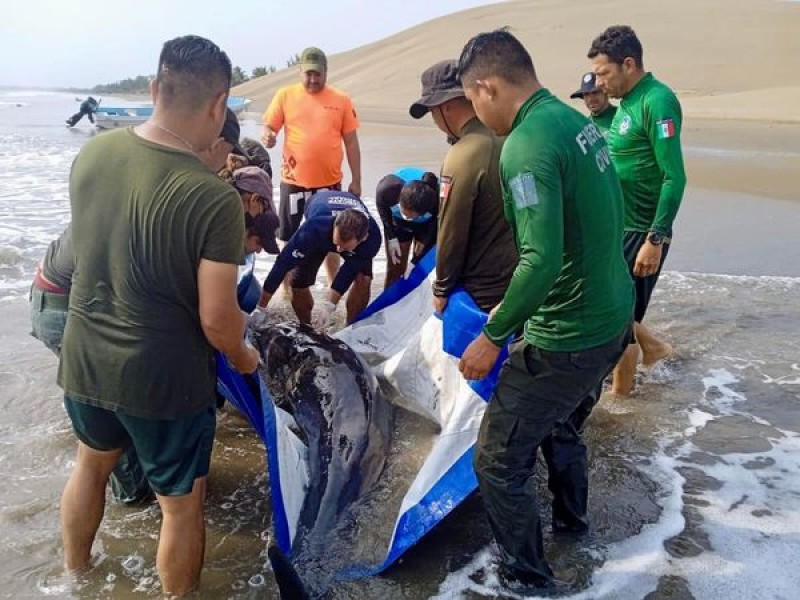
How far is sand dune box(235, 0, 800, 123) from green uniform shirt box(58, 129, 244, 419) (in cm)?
2127

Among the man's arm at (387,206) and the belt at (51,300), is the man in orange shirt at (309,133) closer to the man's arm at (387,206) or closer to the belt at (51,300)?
the man's arm at (387,206)

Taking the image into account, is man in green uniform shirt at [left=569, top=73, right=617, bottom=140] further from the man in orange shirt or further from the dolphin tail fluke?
the dolphin tail fluke

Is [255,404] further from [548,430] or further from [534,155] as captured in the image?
[534,155]

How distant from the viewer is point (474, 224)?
354cm

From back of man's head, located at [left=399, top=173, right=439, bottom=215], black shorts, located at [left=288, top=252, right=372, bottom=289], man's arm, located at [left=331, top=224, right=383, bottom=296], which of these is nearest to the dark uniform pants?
back of man's head, located at [left=399, top=173, right=439, bottom=215]

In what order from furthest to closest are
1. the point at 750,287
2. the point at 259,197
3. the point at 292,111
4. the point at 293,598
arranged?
the point at 750,287, the point at 292,111, the point at 259,197, the point at 293,598

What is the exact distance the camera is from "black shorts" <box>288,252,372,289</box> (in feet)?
17.2

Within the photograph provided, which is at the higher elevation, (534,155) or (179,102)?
(179,102)

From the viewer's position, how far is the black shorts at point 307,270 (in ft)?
17.2

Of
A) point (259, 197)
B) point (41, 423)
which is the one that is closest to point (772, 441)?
point (259, 197)

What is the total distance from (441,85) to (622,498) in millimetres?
2215

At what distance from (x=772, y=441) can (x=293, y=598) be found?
10.1 feet

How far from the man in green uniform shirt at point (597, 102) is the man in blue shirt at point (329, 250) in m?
1.64

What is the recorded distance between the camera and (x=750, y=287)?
720 centimetres
